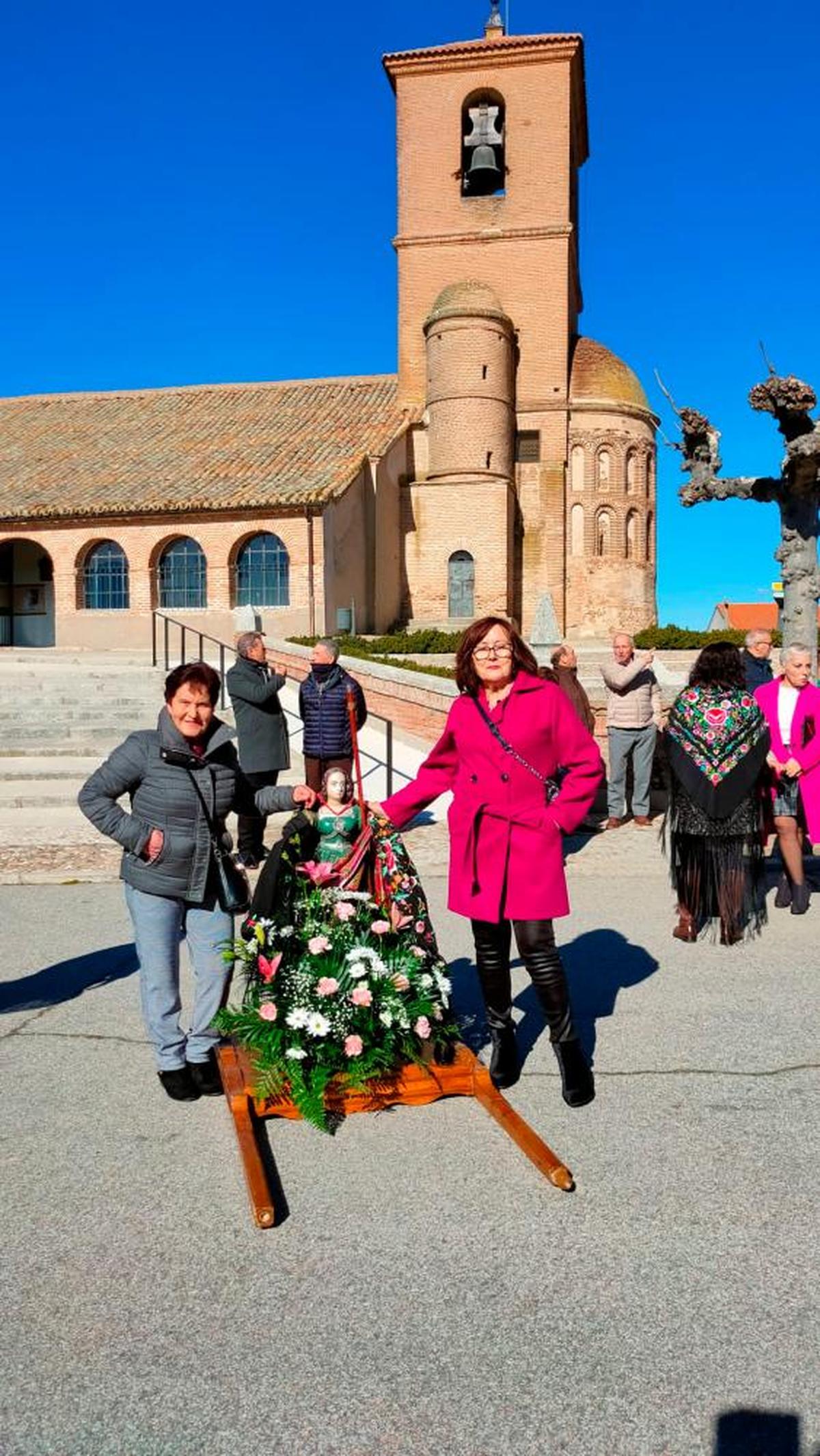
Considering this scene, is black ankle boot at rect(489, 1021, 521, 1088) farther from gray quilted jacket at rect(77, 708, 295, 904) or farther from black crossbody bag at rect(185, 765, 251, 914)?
gray quilted jacket at rect(77, 708, 295, 904)

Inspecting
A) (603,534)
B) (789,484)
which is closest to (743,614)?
(603,534)

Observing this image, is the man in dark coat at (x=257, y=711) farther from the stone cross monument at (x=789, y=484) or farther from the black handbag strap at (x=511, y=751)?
the stone cross monument at (x=789, y=484)

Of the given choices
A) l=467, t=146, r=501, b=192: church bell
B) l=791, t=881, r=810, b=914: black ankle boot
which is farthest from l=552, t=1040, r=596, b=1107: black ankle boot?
l=467, t=146, r=501, b=192: church bell

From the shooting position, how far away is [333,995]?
4086 millimetres

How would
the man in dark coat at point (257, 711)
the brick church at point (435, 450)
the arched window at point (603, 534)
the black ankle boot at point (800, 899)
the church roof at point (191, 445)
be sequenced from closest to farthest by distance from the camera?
1. the black ankle boot at point (800, 899)
2. the man in dark coat at point (257, 711)
3. the church roof at point (191, 445)
4. the brick church at point (435, 450)
5. the arched window at point (603, 534)

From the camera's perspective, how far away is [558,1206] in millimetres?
3490

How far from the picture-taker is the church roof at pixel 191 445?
28750 mm

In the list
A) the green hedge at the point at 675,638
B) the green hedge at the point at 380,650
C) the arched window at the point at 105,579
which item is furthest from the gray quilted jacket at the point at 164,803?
the arched window at the point at 105,579

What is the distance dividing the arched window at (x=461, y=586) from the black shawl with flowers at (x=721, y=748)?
980 inches

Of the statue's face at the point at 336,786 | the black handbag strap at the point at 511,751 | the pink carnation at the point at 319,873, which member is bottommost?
the pink carnation at the point at 319,873

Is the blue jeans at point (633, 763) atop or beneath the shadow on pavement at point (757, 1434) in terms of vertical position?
atop

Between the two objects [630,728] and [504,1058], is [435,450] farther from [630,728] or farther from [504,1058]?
[504,1058]

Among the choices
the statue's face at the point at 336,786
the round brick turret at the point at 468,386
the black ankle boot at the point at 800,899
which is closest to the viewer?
the statue's face at the point at 336,786

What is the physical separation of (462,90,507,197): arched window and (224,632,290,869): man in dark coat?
93.8 ft
